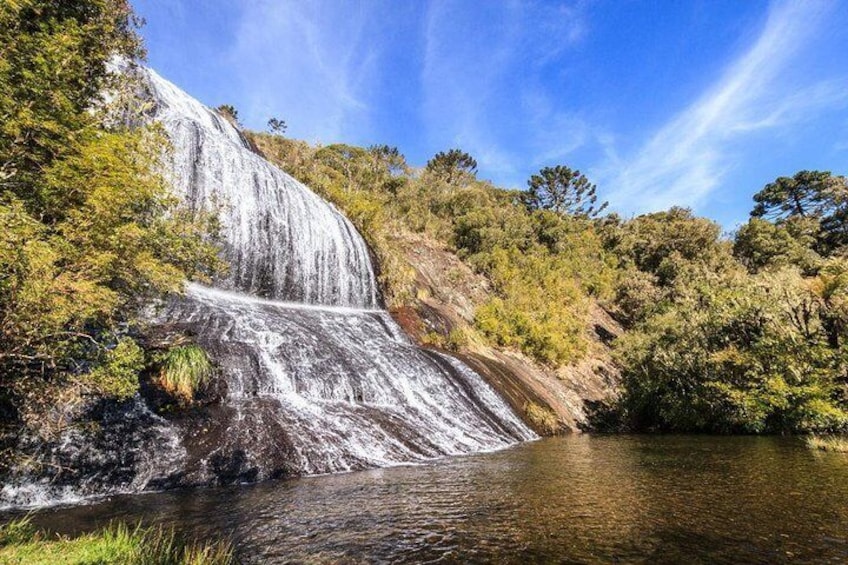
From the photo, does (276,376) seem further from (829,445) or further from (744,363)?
(744,363)

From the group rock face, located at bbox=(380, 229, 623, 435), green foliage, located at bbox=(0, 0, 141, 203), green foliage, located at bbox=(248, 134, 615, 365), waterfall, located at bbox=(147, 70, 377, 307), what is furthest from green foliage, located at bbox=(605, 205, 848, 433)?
green foliage, located at bbox=(0, 0, 141, 203)

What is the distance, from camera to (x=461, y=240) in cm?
4519

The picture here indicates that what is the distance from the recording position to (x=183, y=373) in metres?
11.4

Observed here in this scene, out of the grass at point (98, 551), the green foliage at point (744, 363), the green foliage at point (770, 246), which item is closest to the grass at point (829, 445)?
the green foliage at point (744, 363)

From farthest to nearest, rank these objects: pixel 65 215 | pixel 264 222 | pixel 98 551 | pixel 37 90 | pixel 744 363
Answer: pixel 264 222, pixel 744 363, pixel 65 215, pixel 37 90, pixel 98 551

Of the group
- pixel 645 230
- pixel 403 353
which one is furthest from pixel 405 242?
pixel 645 230

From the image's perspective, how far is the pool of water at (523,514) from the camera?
18.1ft

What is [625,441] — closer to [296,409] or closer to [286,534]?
[296,409]

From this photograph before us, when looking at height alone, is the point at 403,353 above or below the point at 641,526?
above

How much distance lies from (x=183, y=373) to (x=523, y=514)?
8.81 m

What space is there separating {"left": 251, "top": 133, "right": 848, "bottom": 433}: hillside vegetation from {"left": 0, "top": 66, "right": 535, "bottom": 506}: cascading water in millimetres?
5160

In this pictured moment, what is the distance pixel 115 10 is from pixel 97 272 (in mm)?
7874

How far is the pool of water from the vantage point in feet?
18.1

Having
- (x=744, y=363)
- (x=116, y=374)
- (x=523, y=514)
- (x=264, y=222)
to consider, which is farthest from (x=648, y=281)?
(x=116, y=374)
